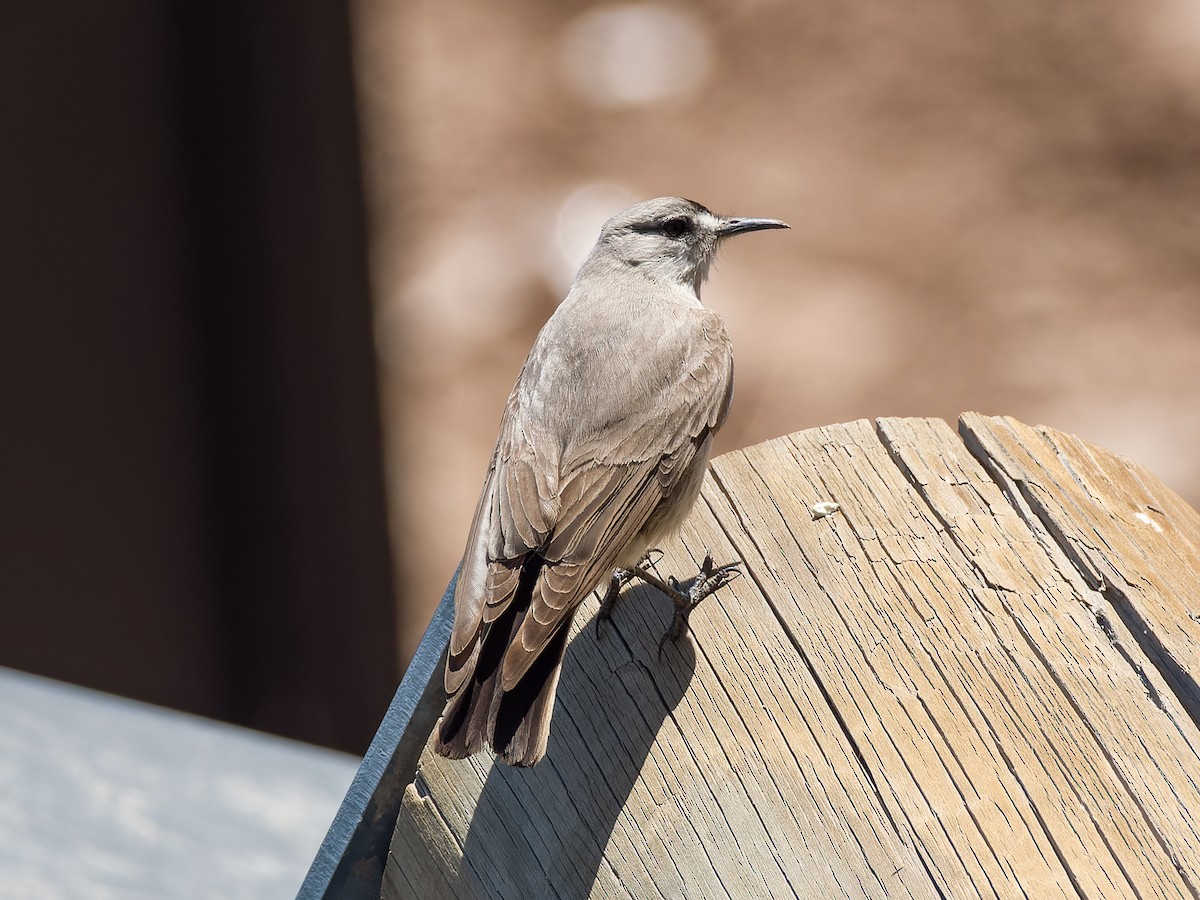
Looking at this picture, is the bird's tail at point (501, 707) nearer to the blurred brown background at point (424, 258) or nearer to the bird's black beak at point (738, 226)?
the bird's black beak at point (738, 226)

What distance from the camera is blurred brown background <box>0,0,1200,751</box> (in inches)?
234

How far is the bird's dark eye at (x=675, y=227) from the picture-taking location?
4156 mm

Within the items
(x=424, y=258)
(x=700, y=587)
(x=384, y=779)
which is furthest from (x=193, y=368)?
(x=700, y=587)

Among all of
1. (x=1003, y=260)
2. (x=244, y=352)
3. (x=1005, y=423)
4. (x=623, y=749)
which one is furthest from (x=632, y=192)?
(x=623, y=749)

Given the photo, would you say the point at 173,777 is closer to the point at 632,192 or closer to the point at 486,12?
the point at 632,192

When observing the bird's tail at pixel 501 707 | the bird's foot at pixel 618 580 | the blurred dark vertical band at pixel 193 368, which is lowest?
the blurred dark vertical band at pixel 193 368

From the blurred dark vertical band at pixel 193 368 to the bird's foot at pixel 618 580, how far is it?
146 inches

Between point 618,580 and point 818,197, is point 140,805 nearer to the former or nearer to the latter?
point 618,580

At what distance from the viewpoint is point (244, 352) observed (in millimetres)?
6852

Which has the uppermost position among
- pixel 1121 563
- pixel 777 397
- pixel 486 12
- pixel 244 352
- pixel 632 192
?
pixel 1121 563

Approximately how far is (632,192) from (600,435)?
12.2 feet

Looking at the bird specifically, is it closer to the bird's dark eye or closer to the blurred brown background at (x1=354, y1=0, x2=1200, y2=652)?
A: the bird's dark eye

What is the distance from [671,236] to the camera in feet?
13.6

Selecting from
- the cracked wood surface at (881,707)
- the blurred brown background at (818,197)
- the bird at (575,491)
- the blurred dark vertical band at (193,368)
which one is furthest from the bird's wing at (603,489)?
the blurred dark vertical band at (193,368)
